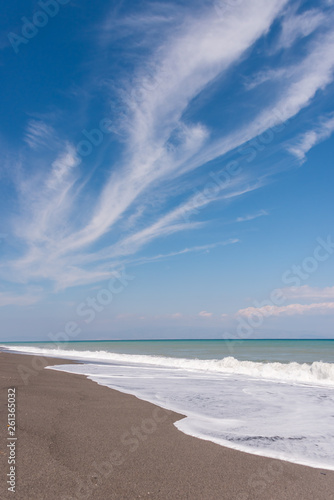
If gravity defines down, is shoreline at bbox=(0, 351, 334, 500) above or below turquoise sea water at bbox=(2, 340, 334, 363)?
above

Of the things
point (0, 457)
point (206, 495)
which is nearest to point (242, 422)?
point (206, 495)

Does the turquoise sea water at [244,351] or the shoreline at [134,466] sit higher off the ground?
the shoreline at [134,466]

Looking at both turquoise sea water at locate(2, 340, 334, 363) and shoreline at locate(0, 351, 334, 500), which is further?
turquoise sea water at locate(2, 340, 334, 363)

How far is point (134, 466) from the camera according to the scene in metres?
4.10

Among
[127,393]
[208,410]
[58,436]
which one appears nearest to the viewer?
[58,436]

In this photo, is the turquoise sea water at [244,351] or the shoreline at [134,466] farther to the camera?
the turquoise sea water at [244,351]

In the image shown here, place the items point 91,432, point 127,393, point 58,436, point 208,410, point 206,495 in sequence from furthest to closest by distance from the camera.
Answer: point 127,393 → point 208,410 → point 91,432 → point 58,436 → point 206,495

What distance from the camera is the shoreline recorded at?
349 centimetres

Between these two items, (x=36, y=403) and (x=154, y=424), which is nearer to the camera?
(x=154, y=424)

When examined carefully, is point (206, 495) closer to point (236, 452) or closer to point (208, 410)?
point (236, 452)

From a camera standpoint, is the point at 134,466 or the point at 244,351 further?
the point at 244,351

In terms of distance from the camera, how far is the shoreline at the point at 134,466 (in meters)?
3.49

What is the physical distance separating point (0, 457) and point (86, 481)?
3.52ft

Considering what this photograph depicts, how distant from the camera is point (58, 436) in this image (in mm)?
4938
